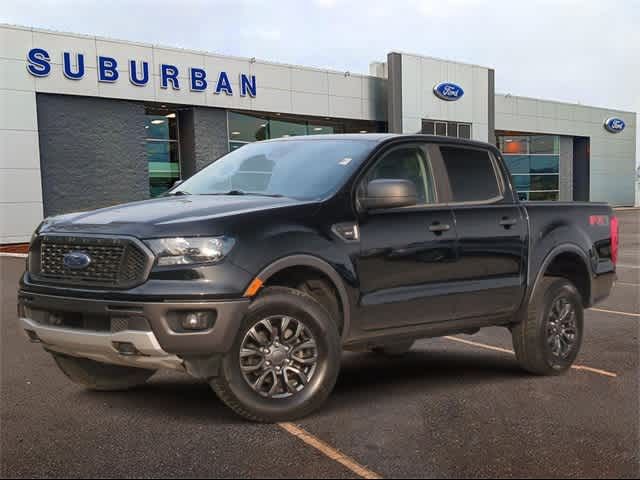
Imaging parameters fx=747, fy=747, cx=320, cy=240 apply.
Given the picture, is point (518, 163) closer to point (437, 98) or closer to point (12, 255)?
point (437, 98)

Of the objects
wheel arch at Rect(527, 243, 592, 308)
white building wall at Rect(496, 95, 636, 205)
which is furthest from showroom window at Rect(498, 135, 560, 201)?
wheel arch at Rect(527, 243, 592, 308)

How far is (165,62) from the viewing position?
25828 mm

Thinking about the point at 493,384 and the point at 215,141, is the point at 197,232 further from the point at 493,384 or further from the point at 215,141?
the point at 215,141

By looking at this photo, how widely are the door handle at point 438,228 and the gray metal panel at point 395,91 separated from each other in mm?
28181

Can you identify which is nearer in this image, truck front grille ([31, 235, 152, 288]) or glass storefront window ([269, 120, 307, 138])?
truck front grille ([31, 235, 152, 288])

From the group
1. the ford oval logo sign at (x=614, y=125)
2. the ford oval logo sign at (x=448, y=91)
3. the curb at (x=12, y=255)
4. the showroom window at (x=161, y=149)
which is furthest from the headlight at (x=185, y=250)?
the ford oval logo sign at (x=614, y=125)

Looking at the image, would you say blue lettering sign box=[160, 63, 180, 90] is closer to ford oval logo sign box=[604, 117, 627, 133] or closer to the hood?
the hood

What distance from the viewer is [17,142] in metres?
22.7

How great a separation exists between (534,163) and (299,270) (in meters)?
42.3

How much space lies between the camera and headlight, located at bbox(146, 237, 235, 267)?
429 cm

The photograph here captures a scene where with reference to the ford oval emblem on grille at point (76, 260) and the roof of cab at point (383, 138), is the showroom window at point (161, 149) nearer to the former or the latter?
the roof of cab at point (383, 138)

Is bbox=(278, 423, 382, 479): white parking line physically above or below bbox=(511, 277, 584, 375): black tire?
below

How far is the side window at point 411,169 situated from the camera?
5.50 metres

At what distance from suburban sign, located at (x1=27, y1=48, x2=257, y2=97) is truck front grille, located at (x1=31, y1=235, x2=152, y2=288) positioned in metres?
20.1
